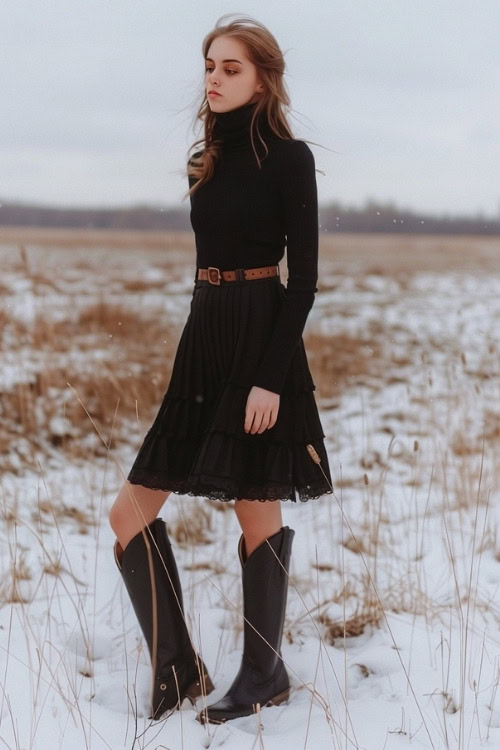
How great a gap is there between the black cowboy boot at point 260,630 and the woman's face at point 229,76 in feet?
3.61

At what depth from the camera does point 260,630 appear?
2.10 m

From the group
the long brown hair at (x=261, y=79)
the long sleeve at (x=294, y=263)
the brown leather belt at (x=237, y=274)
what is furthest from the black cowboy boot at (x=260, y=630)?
the long brown hair at (x=261, y=79)

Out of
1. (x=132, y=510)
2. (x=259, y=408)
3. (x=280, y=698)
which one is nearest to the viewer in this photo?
(x=259, y=408)

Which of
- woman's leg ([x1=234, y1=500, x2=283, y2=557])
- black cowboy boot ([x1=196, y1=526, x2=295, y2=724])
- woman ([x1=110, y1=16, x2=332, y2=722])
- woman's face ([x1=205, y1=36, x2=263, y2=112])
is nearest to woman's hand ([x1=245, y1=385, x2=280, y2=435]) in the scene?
woman ([x1=110, y1=16, x2=332, y2=722])

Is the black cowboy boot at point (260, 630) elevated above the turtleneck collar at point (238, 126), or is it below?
below

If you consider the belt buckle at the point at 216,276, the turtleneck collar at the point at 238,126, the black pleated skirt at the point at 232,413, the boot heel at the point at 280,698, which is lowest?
the boot heel at the point at 280,698

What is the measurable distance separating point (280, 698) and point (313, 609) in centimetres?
25

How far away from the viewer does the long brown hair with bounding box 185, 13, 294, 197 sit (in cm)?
193

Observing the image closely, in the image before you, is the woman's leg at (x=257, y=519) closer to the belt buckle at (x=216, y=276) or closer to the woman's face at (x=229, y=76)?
the belt buckle at (x=216, y=276)

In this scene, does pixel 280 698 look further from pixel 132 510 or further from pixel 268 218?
pixel 268 218

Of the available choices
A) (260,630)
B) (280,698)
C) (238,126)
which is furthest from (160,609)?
(238,126)

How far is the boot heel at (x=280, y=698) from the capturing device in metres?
2.15

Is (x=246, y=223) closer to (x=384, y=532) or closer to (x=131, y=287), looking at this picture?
(x=384, y=532)

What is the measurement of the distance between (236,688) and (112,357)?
3.93m
